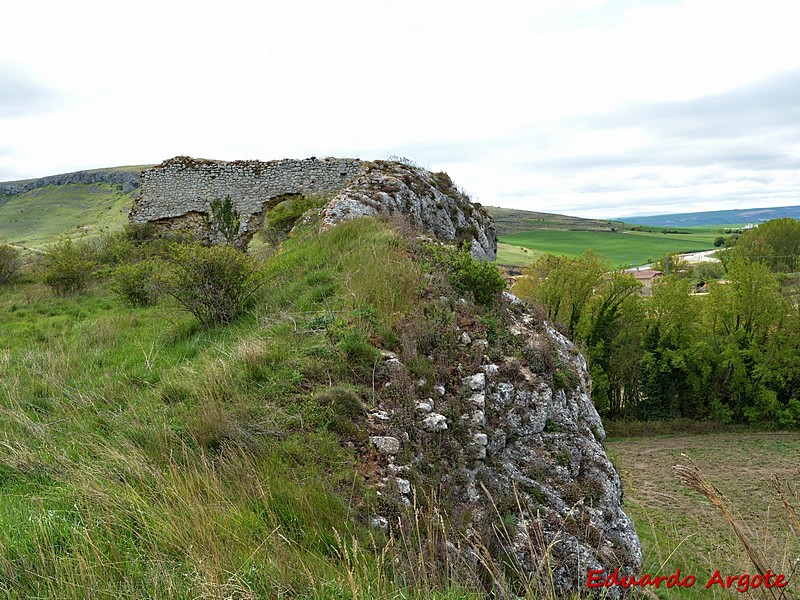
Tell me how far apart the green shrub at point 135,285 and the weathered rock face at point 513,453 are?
7491 millimetres

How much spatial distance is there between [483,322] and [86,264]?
39.4 feet

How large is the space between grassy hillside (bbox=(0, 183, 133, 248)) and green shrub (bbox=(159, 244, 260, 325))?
44479 mm

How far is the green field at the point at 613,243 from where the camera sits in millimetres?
110875

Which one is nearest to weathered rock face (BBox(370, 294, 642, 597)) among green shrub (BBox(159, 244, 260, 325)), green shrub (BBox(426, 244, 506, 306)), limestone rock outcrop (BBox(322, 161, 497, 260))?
green shrub (BBox(426, 244, 506, 306))

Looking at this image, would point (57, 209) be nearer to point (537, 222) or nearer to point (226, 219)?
point (226, 219)

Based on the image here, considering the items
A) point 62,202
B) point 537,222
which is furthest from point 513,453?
point 537,222

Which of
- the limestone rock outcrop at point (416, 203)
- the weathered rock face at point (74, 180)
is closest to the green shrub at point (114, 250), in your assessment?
the limestone rock outcrop at point (416, 203)

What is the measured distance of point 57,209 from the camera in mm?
78438

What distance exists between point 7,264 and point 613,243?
13083 cm

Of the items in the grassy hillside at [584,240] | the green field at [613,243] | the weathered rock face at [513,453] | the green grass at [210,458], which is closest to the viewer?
the green grass at [210,458]

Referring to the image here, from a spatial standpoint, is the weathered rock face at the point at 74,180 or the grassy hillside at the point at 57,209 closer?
the grassy hillside at the point at 57,209

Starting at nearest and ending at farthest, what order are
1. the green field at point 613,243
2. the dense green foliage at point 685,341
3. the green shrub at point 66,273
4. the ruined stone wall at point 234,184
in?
the green shrub at point 66,273 < the ruined stone wall at point 234,184 < the dense green foliage at point 685,341 < the green field at point 613,243

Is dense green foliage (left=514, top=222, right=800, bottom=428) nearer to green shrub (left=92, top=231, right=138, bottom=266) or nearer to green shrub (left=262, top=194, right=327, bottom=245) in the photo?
green shrub (left=262, top=194, right=327, bottom=245)

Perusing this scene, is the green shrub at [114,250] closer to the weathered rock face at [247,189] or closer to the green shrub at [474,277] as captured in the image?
the weathered rock face at [247,189]
